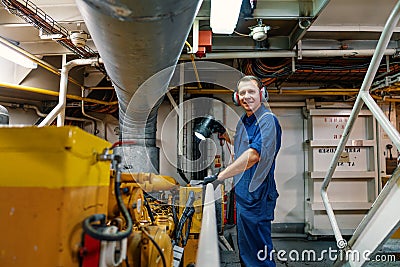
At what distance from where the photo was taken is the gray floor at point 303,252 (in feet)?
7.03

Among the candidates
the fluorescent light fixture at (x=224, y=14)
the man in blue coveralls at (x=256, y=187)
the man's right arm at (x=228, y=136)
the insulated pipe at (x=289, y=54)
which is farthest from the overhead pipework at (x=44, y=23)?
the man's right arm at (x=228, y=136)

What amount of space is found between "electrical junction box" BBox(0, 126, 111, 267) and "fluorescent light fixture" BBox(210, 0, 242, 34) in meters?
1.23

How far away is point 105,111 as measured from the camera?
360cm

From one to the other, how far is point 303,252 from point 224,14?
2.54m

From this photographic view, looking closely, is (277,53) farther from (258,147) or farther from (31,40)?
(31,40)

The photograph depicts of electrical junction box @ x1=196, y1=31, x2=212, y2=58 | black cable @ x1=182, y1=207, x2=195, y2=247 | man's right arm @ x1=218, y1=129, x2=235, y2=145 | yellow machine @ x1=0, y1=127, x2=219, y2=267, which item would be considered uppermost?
electrical junction box @ x1=196, y1=31, x2=212, y2=58

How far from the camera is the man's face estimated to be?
5.95 ft

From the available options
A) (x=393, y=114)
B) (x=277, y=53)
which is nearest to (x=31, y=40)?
(x=277, y=53)

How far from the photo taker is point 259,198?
170 centimetres

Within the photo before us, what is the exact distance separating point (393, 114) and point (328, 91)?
1.03 m

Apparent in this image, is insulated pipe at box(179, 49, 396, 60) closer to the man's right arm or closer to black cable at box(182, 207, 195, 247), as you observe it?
the man's right arm

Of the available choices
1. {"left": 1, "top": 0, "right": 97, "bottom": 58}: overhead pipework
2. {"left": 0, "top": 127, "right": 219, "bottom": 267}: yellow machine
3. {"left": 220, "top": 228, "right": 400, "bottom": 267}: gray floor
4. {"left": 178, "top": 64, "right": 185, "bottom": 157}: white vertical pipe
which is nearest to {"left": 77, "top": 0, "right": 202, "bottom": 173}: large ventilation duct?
{"left": 0, "top": 127, "right": 219, "bottom": 267}: yellow machine

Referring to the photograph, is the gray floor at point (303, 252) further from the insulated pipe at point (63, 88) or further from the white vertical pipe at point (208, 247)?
the insulated pipe at point (63, 88)

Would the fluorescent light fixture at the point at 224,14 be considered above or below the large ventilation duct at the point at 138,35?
above
